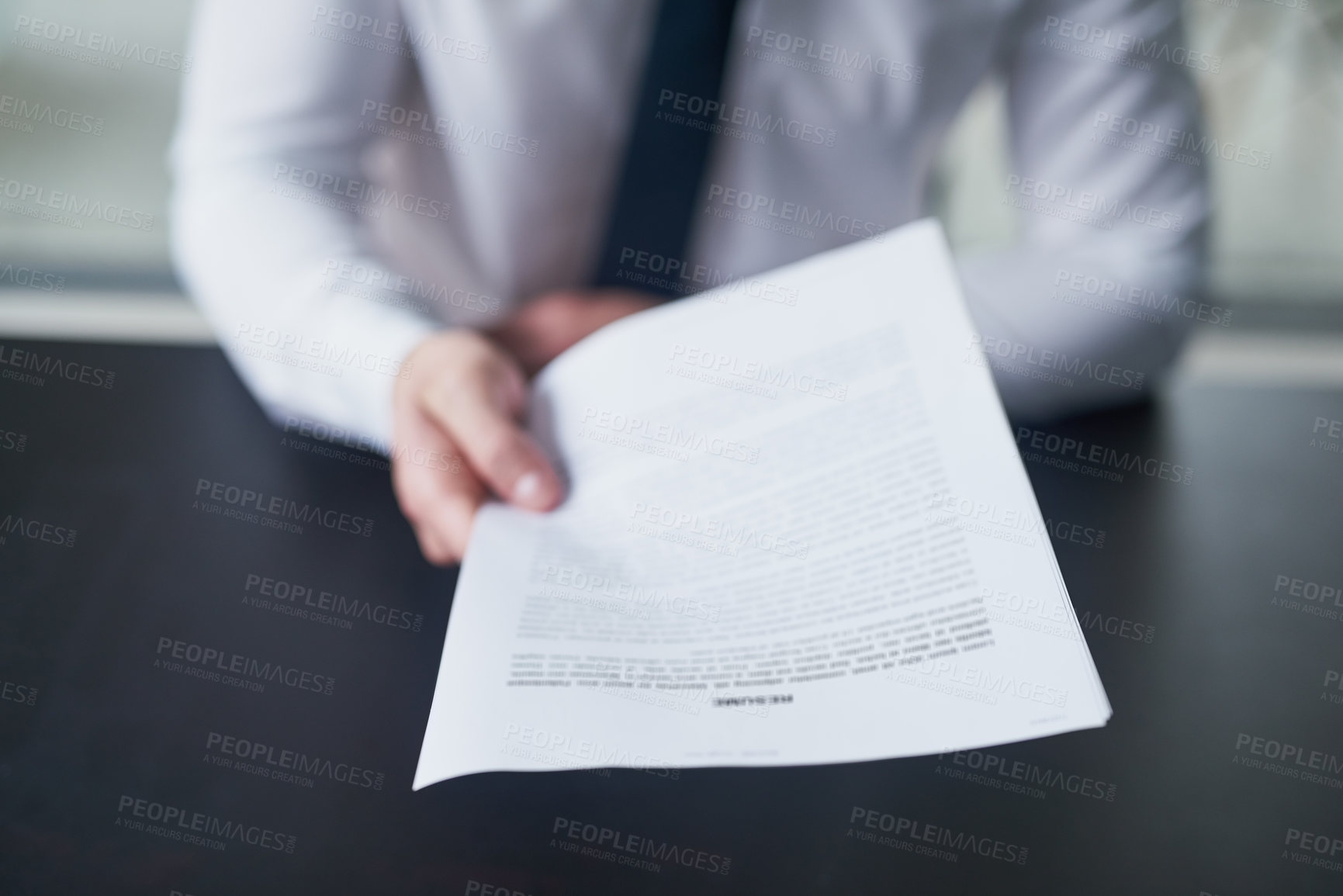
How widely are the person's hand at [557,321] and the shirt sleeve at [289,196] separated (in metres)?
0.09

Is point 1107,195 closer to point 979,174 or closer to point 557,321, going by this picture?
point 557,321

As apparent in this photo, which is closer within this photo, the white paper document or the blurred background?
the white paper document

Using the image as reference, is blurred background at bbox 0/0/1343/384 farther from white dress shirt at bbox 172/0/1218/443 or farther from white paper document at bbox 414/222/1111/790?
white paper document at bbox 414/222/1111/790

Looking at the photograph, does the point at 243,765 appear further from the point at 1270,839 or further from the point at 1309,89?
the point at 1309,89

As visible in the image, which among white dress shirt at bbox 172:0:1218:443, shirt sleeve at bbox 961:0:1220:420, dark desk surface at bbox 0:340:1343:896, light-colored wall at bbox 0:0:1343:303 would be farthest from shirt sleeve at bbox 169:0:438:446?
shirt sleeve at bbox 961:0:1220:420

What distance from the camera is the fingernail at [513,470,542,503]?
0.52m

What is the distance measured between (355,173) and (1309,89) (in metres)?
1.88

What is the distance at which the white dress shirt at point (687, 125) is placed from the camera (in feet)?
2.77

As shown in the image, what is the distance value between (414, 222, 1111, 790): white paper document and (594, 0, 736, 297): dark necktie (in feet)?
0.99

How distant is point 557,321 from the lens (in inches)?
31.2

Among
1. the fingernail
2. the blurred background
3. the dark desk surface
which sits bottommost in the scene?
the dark desk surface

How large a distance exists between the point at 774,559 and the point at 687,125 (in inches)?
22.1

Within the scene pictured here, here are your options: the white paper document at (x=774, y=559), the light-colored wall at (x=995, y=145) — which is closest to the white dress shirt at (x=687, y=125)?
the light-colored wall at (x=995, y=145)

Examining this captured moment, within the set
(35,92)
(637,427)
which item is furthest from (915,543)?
(35,92)
